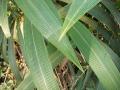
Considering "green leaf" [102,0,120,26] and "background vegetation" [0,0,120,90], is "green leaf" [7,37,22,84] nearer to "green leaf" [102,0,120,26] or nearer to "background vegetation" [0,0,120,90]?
"background vegetation" [0,0,120,90]

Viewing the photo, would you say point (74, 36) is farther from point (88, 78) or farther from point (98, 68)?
point (88, 78)

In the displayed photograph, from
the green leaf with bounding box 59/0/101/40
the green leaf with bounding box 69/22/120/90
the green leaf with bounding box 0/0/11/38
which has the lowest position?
the green leaf with bounding box 69/22/120/90

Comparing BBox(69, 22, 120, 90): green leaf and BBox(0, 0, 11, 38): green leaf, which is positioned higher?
BBox(0, 0, 11, 38): green leaf

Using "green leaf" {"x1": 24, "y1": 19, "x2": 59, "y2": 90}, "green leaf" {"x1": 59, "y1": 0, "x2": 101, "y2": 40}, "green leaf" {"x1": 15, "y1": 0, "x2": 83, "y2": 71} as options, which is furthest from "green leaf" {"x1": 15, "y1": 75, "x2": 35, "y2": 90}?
"green leaf" {"x1": 59, "y1": 0, "x2": 101, "y2": 40}

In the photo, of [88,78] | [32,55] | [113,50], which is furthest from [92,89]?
[32,55]

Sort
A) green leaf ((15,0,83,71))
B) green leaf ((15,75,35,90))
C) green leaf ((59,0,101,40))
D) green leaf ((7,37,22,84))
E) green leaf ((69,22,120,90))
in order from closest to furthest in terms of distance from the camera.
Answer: green leaf ((59,0,101,40)), green leaf ((15,0,83,71)), green leaf ((69,22,120,90)), green leaf ((15,75,35,90)), green leaf ((7,37,22,84))

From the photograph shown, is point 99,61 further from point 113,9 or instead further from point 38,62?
point 113,9

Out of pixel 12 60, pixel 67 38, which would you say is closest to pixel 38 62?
pixel 67 38
